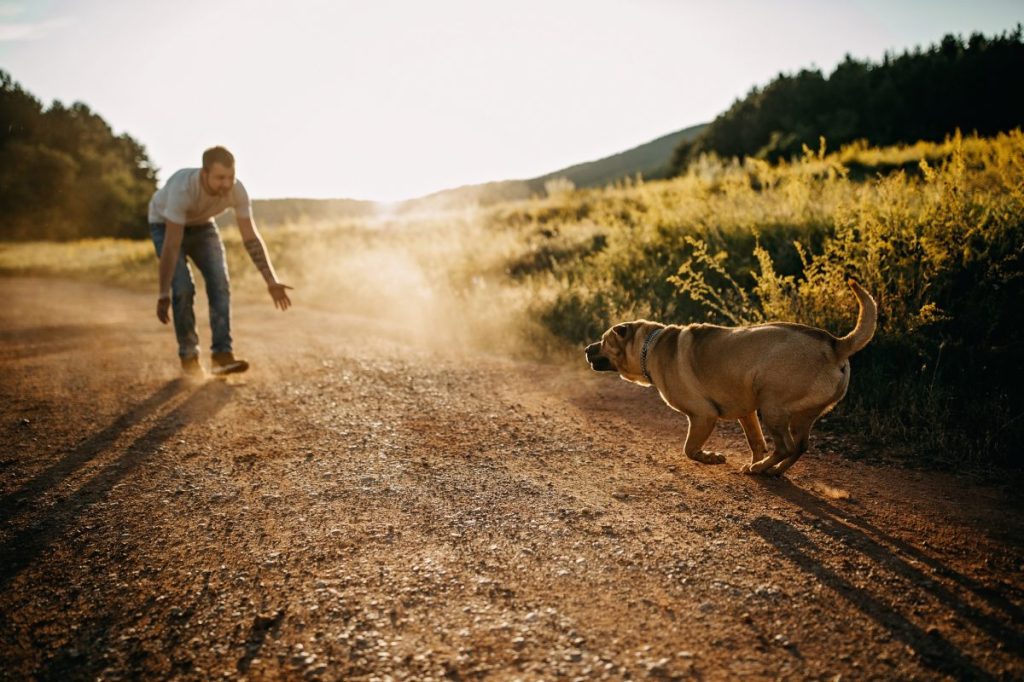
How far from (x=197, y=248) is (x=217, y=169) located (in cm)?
98

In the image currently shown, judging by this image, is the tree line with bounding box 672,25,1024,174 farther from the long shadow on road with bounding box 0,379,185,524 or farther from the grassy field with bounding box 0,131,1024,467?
the long shadow on road with bounding box 0,379,185,524

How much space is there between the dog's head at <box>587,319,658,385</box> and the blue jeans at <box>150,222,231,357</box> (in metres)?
3.90

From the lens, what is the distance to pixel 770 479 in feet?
11.6

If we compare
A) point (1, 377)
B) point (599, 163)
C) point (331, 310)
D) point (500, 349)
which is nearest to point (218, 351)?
point (1, 377)

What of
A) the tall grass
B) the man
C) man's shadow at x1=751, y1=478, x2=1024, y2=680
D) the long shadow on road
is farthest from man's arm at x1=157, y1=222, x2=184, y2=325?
man's shadow at x1=751, y1=478, x2=1024, y2=680

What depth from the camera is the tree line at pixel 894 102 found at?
103 feet

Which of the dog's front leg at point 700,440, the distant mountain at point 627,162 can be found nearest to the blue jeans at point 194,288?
the dog's front leg at point 700,440

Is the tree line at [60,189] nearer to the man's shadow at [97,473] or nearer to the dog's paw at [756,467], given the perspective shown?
the man's shadow at [97,473]

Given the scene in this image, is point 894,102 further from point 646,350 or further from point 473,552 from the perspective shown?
point 473,552

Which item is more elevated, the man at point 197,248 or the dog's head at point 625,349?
the man at point 197,248

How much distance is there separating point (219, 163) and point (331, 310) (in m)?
5.42

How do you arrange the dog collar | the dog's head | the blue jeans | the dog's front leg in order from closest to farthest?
the dog's front leg → the dog collar → the dog's head → the blue jeans

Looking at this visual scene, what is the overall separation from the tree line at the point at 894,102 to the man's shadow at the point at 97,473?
2781cm

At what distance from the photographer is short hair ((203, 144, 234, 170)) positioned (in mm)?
5352
